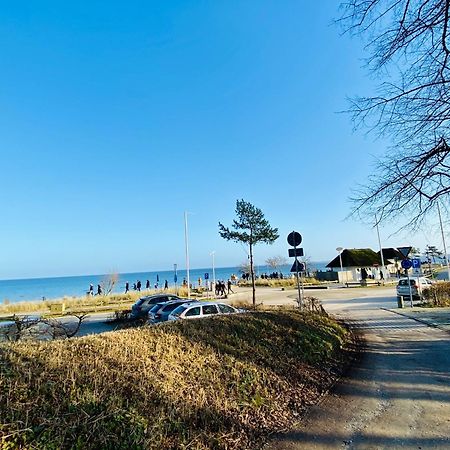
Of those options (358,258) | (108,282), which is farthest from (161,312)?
(358,258)

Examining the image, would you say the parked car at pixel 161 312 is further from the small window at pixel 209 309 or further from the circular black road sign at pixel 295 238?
the circular black road sign at pixel 295 238

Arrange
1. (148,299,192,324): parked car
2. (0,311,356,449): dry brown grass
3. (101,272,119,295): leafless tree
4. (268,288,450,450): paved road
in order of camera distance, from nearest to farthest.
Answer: (0,311,356,449): dry brown grass < (268,288,450,450): paved road < (148,299,192,324): parked car < (101,272,119,295): leafless tree

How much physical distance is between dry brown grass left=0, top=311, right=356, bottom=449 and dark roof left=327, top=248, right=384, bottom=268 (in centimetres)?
5151

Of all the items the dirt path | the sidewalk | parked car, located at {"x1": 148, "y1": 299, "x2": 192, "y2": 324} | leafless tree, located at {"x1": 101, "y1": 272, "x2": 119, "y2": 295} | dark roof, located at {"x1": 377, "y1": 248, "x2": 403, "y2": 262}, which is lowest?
the dirt path

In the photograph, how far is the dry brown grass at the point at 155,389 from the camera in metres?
3.25

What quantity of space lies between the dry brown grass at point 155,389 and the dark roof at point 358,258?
51.5 m

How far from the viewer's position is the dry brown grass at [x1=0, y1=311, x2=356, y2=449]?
3.25m

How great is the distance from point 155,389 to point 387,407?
3.60 metres

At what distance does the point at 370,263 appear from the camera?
181ft

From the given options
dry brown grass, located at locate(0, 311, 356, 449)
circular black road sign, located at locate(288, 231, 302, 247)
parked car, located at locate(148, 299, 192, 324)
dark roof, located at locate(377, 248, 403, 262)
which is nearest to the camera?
dry brown grass, located at locate(0, 311, 356, 449)

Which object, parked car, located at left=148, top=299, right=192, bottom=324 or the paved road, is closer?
the paved road

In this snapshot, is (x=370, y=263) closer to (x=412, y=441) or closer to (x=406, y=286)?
(x=406, y=286)

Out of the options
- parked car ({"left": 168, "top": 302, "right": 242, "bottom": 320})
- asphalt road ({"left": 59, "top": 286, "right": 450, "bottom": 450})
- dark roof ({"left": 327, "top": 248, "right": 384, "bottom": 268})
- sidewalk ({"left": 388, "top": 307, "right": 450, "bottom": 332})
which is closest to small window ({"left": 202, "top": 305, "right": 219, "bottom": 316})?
parked car ({"left": 168, "top": 302, "right": 242, "bottom": 320})

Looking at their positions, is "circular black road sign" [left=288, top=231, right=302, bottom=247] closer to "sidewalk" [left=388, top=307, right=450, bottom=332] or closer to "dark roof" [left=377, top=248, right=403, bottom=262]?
"sidewalk" [left=388, top=307, right=450, bottom=332]
